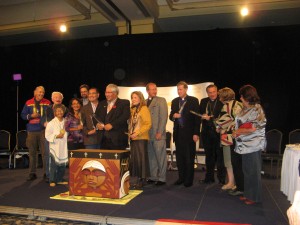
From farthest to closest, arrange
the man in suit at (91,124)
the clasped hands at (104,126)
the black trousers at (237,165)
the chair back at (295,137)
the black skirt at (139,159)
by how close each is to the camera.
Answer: the chair back at (295,137) → the man in suit at (91,124) → the black skirt at (139,159) → the clasped hands at (104,126) → the black trousers at (237,165)

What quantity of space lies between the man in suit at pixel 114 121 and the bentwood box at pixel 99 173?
475mm

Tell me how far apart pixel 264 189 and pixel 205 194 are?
102 cm

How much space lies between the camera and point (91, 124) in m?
4.38

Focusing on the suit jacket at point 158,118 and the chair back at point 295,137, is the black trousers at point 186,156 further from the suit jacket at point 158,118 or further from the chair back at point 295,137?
the chair back at point 295,137

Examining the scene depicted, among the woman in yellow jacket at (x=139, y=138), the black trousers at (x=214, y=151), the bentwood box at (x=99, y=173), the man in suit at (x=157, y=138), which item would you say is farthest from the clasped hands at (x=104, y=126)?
the black trousers at (x=214, y=151)

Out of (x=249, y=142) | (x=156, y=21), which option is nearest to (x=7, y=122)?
(x=156, y=21)

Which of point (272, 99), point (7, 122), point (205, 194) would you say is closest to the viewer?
point (205, 194)

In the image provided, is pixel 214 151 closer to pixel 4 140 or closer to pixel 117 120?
pixel 117 120

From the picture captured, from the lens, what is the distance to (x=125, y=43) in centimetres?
803

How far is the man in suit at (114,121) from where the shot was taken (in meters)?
4.18

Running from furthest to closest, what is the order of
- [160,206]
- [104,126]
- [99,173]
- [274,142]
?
[274,142] < [104,126] < [99,173] < [160,206]

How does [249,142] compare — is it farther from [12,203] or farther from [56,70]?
[56,70]

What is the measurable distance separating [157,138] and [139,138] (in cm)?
32

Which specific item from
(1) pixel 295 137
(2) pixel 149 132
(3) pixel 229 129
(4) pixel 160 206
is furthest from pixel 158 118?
(1) pixel 295 137
